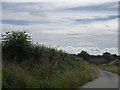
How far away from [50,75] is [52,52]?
9.46m

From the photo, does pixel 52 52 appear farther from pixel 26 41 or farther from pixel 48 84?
pixel 48 84

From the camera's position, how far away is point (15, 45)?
1093 inches

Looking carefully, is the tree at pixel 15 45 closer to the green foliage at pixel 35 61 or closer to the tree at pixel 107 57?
the green foliage at pixel 35 61

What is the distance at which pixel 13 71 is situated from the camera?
1844 cm

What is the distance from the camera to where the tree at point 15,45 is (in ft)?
91.1

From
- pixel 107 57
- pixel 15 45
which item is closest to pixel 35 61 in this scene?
pixel 15 45

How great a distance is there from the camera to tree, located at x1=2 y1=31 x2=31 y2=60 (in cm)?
2777

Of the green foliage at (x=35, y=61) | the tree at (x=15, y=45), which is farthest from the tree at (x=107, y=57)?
the tree at (x=15, y=45)

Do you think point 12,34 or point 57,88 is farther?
point 12,34

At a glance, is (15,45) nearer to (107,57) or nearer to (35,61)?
(35,61)

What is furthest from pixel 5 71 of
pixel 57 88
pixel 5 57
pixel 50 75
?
pixel 5 57

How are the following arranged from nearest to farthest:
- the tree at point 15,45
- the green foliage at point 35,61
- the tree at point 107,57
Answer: the green foliage at point 35,61
the tree at point 15,45
the tree at point 107,57

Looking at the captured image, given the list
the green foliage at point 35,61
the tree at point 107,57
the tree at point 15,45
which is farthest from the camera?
the tree at point 107,57

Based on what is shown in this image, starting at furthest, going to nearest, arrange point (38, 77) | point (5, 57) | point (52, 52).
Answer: point (52, 52), point (5, 57), point (38, 77)
